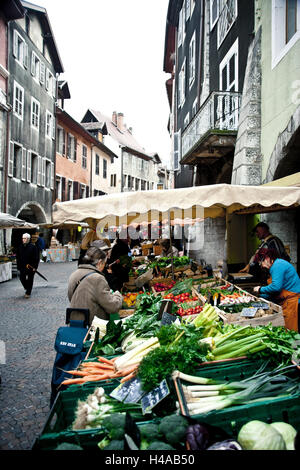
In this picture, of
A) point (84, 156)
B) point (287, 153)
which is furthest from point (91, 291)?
point (84, 156)

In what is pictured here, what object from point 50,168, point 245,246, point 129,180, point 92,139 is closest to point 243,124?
point 245,246

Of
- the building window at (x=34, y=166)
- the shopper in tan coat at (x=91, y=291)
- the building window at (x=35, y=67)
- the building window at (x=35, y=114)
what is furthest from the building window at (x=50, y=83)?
the shopper in tan coat at (x=91, y=291)

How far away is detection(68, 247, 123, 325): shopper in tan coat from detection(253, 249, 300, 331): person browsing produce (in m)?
2.18

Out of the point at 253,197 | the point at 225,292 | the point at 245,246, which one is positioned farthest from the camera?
the point at 245,246

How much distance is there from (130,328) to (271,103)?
7021mm

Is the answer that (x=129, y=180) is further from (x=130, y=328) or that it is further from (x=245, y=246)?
(x=130, y=328)

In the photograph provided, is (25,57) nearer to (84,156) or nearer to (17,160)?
(17,160)

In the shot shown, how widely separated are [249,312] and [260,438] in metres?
2.52

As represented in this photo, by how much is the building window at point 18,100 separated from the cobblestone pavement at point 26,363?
1284 centimetres

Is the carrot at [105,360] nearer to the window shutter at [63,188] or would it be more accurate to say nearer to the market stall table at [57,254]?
the market stall table at [57,254]

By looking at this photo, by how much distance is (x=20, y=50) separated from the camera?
20438 mm

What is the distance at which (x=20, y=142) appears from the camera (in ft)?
67.2

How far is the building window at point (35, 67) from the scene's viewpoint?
870 inches
